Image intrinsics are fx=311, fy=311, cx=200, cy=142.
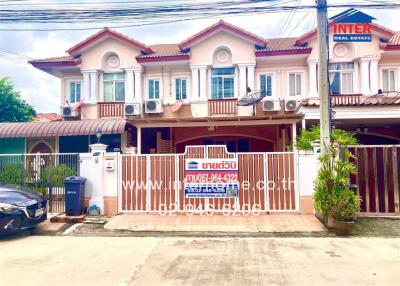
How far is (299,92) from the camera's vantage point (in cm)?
1445

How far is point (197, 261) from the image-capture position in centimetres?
518

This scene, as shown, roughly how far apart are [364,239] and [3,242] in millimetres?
7487

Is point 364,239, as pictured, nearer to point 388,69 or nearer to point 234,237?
point 234,237

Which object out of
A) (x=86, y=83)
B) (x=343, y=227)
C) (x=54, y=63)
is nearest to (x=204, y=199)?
(x=343, y=227)

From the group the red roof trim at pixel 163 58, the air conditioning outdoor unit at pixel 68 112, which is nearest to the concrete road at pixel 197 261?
the air conditioning outdoor unit at pixel 68 112

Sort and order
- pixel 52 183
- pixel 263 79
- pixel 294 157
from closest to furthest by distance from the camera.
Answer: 1. pixel 294 157
2. pixel 52 183
3. pixel 263 79

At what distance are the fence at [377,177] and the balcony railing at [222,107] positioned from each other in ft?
21.1

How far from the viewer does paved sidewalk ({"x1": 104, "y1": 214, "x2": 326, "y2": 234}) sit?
7066 mm

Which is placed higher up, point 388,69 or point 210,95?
point 388,69

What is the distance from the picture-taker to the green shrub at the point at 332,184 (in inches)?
274

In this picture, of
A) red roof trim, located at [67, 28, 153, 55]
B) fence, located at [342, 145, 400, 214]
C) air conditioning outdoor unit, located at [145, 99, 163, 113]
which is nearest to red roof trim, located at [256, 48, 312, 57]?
air conditioning outdoor unit, located at [145, 99, 163, 113]

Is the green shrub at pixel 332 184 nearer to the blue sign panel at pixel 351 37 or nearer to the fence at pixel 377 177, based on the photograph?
the fence at pixel 377 177

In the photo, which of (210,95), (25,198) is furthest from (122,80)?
(25,198)

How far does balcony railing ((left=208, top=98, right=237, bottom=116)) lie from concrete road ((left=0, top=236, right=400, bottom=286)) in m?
8.05
